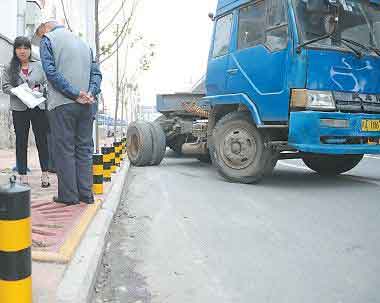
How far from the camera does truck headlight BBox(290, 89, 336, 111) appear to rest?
598 centimetres

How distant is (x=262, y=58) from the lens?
6559 millimetres

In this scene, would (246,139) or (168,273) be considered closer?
(168,273)

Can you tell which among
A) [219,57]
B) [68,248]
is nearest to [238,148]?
[219,57]

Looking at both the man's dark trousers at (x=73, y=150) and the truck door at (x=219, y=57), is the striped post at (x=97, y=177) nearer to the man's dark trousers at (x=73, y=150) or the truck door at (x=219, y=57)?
the man's dark trousers at (x=73, y=150)

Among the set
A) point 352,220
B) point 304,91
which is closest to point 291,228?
point 352,220

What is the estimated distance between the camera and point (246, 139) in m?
6.96

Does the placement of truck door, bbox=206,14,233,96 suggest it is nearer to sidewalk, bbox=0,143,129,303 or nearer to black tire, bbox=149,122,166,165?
black tire, bbox=149,122,166,165

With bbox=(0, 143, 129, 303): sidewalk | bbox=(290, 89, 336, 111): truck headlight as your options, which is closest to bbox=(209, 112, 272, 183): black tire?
bbox=(290, 89, 336, 111): truck headlight

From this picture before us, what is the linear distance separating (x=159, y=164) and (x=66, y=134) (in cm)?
617

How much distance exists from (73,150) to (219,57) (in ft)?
12.3

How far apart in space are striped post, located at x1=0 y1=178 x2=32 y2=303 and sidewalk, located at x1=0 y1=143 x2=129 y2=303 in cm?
32

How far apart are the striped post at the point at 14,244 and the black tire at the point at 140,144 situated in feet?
25.4

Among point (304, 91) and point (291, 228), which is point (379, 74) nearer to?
point (304, 91)

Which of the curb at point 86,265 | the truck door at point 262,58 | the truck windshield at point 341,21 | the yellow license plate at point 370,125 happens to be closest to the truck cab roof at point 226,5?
the truck door at point 262,58
